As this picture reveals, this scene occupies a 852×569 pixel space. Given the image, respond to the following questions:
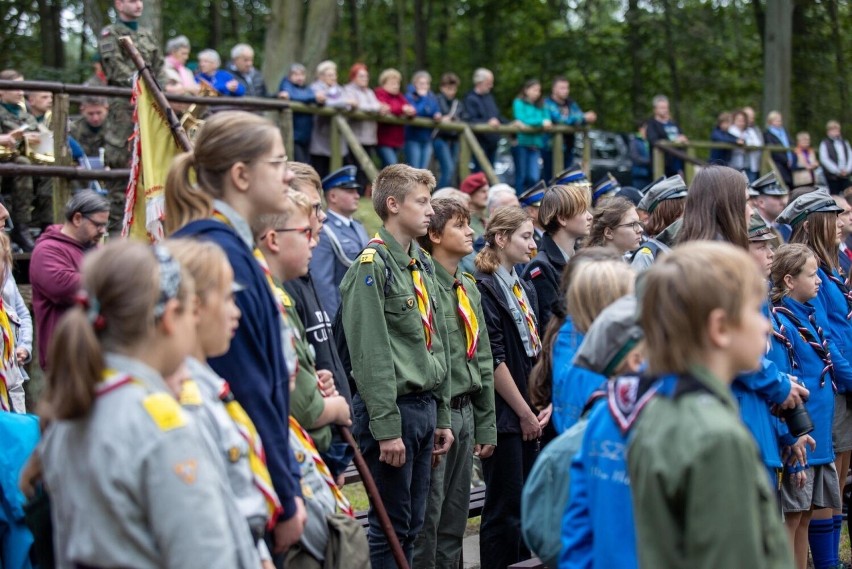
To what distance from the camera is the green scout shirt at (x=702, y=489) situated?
261 cm

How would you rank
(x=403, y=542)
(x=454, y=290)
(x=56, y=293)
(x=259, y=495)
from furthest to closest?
(x=56, y=293)
(x=454, y=290)
(x=403, y=542)
(x=259, y=495)

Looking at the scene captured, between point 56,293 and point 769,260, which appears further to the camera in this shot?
point 56,293

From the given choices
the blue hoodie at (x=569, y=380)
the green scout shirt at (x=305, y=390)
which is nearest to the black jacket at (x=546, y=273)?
the blue hoodie at (x=569, y=380)

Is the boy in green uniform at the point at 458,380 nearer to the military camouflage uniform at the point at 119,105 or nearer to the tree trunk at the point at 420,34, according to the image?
the military camouflage uniform at the point at 119,105

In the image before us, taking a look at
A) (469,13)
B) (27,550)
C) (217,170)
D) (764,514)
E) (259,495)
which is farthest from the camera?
(469,13)

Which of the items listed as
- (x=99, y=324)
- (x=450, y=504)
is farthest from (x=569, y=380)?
(x=450, y=504)

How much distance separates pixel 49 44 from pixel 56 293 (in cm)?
2098

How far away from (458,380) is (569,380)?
68.9 inches

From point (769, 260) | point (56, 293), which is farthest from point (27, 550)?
point (769, 260)

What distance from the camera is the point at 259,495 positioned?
3064 millimetres

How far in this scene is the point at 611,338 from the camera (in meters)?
3.31

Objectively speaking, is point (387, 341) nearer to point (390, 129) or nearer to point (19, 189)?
point (19, 189)

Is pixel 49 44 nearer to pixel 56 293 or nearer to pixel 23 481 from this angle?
pixel 56 293

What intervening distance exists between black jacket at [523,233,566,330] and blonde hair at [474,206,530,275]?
294 millimetres
